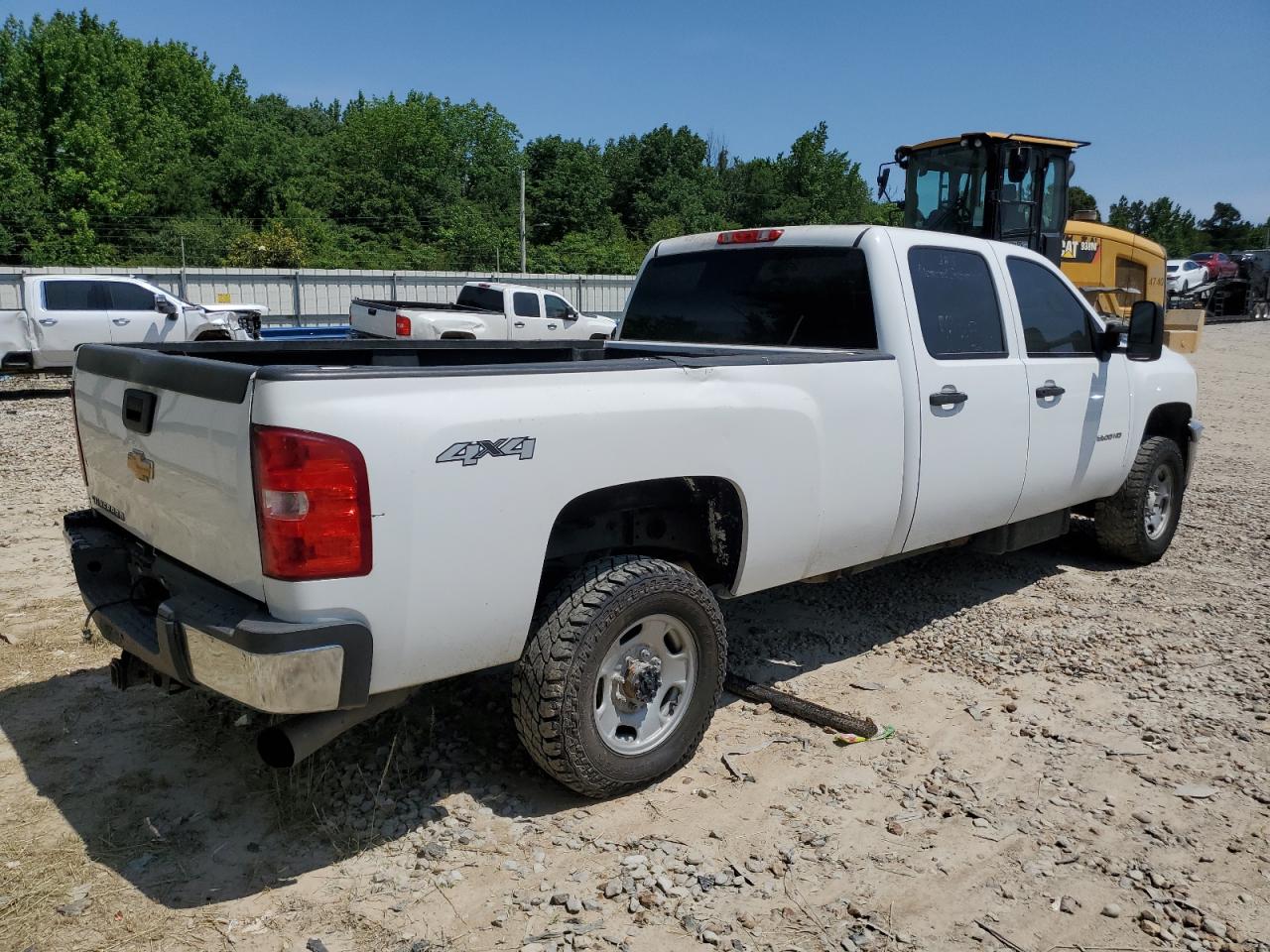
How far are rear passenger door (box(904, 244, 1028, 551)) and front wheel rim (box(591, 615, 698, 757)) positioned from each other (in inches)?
55.6

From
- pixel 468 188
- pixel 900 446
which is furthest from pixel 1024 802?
pixel 468 188

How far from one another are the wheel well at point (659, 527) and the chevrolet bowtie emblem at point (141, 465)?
1328mm

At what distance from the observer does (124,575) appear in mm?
3568

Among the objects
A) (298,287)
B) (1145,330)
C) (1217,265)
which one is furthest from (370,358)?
(1217,265)

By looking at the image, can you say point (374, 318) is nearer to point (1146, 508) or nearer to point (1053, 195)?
point (1053, 195)

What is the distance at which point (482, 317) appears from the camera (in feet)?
61.7

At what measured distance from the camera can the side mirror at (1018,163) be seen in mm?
11398

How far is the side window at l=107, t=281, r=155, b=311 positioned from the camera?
54.3 feet

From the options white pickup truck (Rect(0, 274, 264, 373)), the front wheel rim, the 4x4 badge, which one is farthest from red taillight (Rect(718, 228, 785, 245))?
white pickup truck (Rect(0, 274, 264, 373))

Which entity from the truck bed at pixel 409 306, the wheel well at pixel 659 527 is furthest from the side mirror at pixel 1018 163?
the truck bed at pixel 409 306

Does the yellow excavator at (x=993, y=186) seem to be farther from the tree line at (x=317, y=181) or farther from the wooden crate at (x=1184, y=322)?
the tree line at (x=317, y=181)

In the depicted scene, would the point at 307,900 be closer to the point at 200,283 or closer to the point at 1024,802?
the point at 1024,802

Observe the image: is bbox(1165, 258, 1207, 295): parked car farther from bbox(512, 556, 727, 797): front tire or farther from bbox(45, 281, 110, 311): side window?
bbox(512, 556, 727, 797): front tire

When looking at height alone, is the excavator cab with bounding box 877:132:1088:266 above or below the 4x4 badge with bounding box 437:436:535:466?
above
